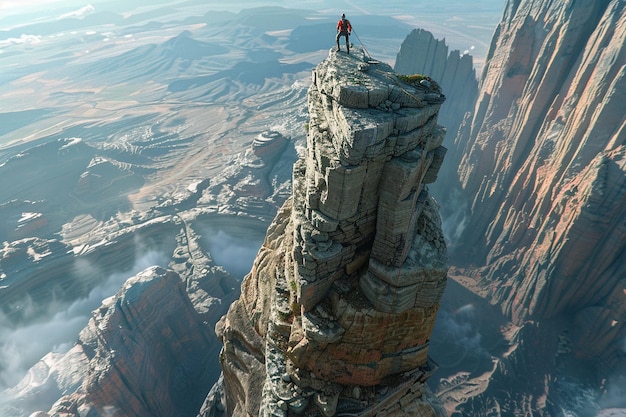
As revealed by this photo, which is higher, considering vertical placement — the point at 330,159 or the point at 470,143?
the point at 330,159

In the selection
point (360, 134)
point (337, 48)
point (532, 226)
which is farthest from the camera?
point (532, 226)

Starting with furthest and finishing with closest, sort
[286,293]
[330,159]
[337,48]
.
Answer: [337,48], [286,293], [330,159]

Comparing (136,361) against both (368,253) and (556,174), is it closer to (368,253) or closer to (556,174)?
(368,253)

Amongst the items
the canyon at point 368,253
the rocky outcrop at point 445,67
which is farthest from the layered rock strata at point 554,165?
the rocky outcrop at point 445,67

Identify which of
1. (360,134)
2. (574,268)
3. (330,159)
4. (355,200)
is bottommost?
(574,268)

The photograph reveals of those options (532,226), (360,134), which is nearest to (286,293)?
(360,134)

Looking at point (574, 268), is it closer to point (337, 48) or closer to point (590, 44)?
point (590, 44)

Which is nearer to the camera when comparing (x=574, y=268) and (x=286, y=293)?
(x=286, y=293)
